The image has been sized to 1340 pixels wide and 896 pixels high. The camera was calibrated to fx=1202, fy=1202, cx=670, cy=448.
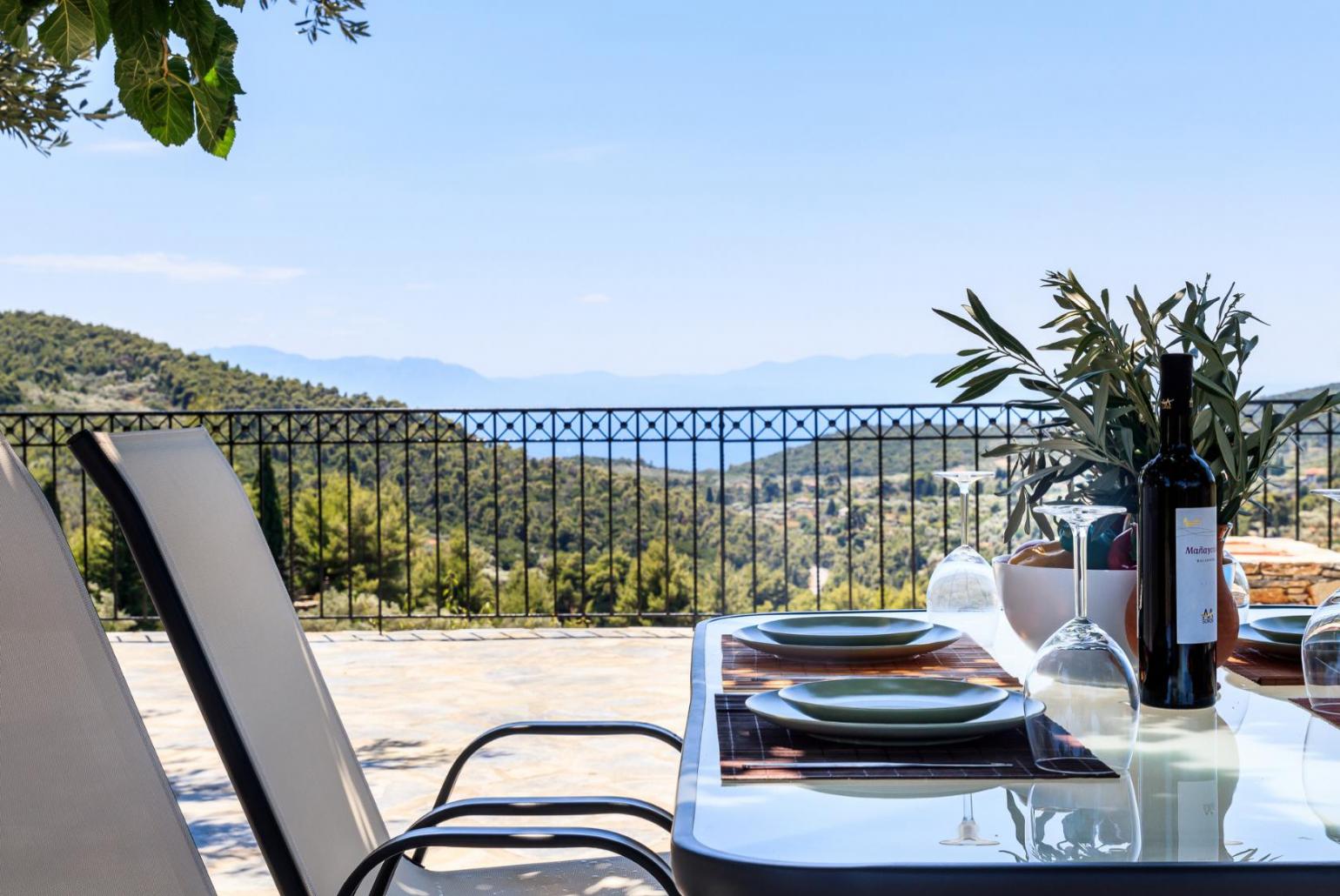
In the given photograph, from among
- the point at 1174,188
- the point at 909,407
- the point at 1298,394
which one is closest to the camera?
the point at 1298,394

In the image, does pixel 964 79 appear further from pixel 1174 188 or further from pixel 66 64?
pixel 66 64

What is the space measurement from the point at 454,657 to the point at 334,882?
412 centimetres

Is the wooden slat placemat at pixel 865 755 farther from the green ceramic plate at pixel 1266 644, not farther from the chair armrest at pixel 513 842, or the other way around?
the green ceramic plate at pixel 1266 644

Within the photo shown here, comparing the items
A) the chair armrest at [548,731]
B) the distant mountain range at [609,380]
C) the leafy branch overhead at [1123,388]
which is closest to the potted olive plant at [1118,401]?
the leafy branch overhead at [1123,388]

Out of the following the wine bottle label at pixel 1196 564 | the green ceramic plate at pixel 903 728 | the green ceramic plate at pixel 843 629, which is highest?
the wine bottle label at pixel 1196 564

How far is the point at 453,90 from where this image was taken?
2392 centimetres

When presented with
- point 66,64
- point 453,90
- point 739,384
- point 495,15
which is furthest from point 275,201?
point 66,64

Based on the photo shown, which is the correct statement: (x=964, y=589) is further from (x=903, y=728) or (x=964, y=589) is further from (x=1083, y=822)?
(x=1083, y=822)

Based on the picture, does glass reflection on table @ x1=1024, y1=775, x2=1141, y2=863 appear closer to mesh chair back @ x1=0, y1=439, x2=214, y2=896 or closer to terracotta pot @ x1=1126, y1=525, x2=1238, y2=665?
terracotta pot @ x1=1126, y1=525, x2=1238, y2=665

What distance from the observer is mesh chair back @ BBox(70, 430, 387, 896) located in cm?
128

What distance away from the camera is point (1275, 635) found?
164 cm

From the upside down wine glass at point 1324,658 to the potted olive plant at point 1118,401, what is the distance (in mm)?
130

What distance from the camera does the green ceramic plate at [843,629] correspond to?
5.58 ft

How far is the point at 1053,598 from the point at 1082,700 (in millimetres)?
481
